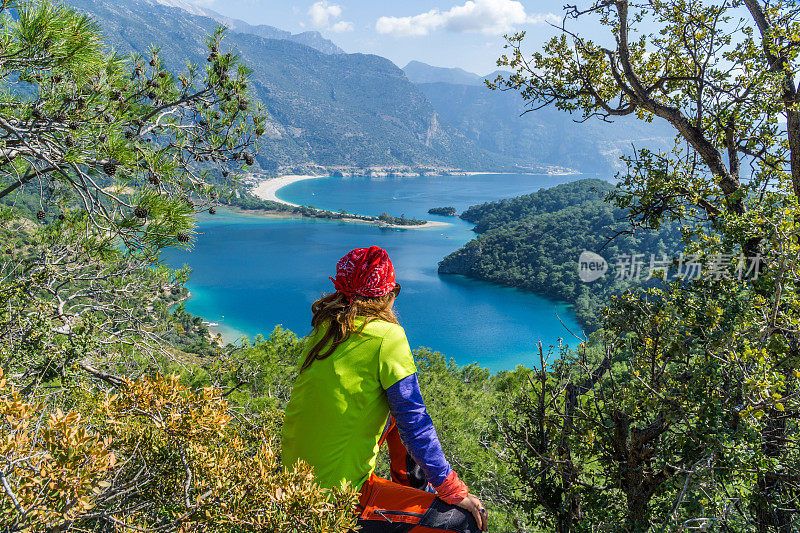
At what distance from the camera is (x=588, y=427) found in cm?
274

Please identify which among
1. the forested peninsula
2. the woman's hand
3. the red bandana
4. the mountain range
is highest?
the mountain range

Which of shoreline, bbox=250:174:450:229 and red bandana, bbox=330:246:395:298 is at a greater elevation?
red bandana, bbox=330:246:395:298

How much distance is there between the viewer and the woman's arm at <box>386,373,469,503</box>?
1303mm

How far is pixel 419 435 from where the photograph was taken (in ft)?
4.33

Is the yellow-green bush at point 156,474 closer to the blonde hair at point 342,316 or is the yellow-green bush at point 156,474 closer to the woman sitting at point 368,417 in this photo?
the woman sitting at point 368,417

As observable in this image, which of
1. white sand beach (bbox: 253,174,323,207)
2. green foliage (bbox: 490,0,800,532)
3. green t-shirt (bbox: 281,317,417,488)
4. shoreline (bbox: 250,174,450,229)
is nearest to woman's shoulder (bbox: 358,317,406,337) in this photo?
green t-shirt (bbox: 281,317,417,488)

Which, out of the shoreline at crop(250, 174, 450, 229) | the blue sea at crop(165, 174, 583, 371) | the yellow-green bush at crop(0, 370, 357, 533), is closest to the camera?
the yellow-green bush at crop(0, 370, 357, 533)

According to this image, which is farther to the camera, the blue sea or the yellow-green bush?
the blue sea

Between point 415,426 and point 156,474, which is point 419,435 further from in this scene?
point 156,474

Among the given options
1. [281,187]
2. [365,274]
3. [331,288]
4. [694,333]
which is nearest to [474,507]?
[365,274]

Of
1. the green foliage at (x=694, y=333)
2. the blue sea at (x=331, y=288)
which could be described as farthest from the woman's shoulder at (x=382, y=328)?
the blue sea at (x=331, y=288)

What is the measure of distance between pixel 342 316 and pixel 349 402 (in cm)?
24

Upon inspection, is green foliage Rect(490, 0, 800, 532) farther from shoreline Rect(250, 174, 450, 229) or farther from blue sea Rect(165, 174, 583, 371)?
shoreline Rect(250, 174, 450, 229)

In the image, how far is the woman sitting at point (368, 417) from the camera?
1300 mm
